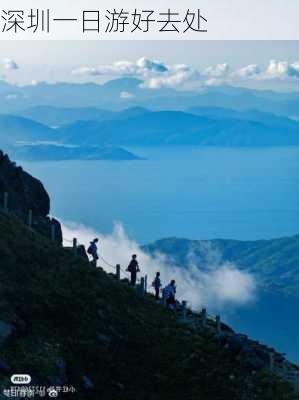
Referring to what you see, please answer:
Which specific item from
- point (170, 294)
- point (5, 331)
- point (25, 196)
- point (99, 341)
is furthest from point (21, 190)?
point (5, 331)

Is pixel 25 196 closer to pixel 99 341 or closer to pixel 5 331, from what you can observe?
pixel 99 341

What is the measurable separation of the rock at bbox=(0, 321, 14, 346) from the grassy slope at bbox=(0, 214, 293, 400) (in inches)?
10.9

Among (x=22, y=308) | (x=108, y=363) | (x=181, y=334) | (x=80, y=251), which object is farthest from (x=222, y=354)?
(x=80, y=251)

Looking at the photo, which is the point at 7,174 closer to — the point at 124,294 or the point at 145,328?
the point at 124,294

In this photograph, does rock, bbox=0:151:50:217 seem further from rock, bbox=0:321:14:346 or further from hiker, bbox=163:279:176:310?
rock, bbox=0:321:14:346

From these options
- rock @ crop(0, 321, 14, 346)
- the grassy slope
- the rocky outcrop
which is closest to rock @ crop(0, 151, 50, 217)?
the rocky outcrop

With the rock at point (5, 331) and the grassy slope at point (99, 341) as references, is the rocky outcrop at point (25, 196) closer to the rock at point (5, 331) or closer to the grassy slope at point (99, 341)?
the grassy slope at point (99, 341)

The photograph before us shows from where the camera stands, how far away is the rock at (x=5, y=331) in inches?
1082

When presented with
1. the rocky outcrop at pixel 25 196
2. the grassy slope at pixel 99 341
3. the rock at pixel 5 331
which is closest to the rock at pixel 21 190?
the rocky outcrop at pixel 25 196

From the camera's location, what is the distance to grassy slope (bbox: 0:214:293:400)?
92.8 ft

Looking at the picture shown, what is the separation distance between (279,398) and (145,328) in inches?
278

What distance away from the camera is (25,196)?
193 ft

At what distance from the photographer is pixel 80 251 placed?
4672cm

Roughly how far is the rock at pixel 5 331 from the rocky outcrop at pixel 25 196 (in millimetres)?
22257
